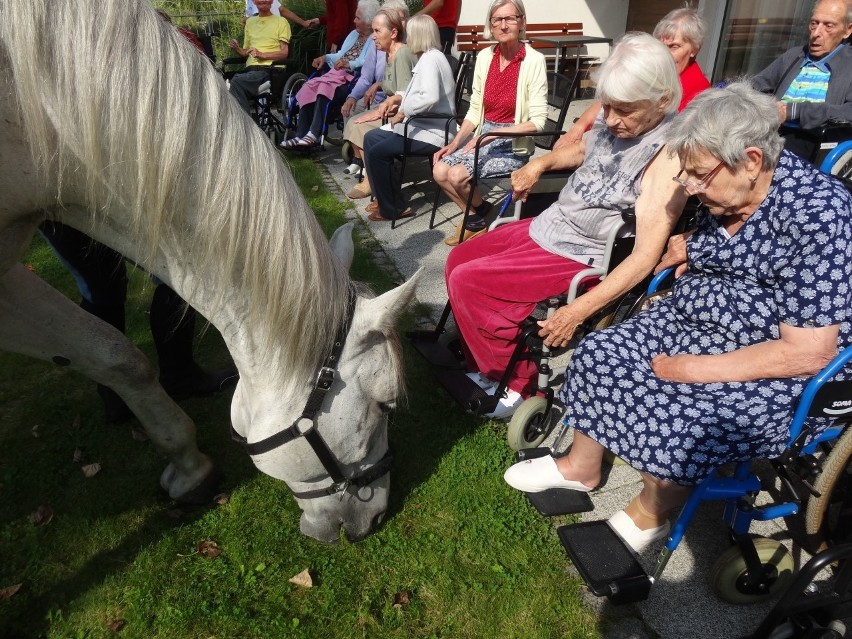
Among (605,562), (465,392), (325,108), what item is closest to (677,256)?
(465,392)

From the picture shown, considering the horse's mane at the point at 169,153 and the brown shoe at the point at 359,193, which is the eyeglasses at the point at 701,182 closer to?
the horse's mane at the point at 169,153

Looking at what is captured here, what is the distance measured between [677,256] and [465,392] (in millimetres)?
1183

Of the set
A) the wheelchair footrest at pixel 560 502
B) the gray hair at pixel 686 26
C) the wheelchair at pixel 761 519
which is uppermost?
the gray hair at pixel 686 26

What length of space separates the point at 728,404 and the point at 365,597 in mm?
1442

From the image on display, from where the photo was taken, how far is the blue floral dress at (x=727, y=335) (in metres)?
1.71

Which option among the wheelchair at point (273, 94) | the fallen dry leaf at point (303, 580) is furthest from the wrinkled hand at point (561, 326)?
the wheelchair at point (273, 94)

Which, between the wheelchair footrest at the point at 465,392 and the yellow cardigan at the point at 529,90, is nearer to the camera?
the wheelchair footrest at the point at 465,392

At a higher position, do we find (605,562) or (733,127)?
(733,127)

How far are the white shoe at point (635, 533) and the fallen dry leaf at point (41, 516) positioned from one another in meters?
2.35

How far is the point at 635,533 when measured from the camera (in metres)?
2.11

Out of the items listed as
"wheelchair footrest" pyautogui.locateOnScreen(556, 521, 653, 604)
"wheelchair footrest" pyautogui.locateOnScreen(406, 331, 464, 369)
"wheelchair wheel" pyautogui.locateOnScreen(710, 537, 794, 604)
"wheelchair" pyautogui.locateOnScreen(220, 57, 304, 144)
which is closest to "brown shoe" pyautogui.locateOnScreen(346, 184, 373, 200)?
"wheelchair" pyautogui.locateOnScreen(220, 57, 304, 144)

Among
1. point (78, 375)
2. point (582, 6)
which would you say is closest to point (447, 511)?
point (78, 375)

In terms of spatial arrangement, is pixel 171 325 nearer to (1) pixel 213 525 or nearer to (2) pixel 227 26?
(1) pixel 213 525

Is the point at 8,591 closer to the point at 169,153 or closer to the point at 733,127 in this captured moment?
the point at 169,153
